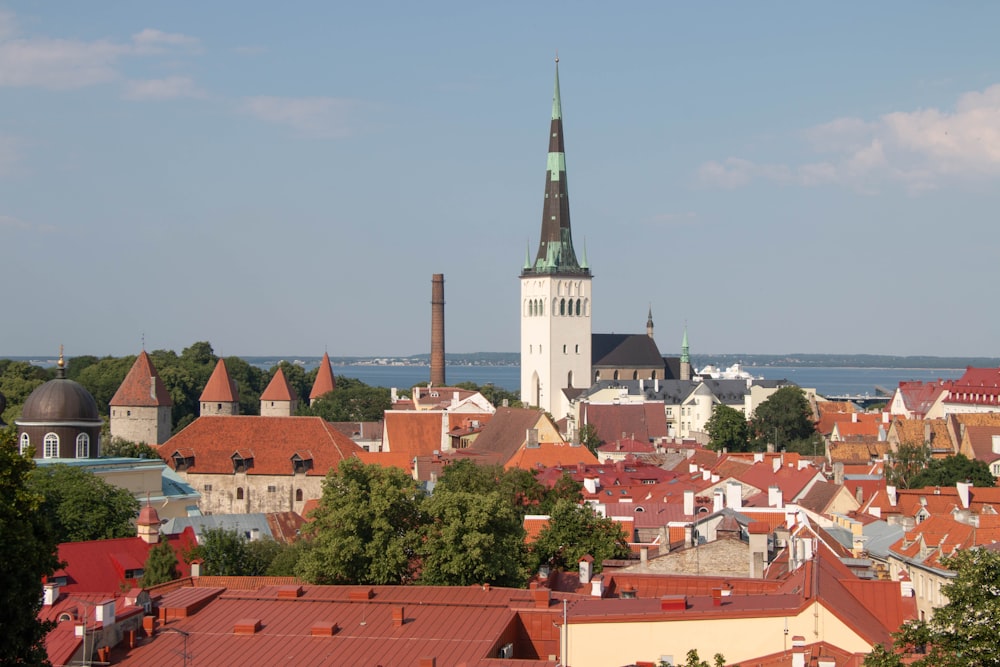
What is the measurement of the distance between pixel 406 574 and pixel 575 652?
412 inches

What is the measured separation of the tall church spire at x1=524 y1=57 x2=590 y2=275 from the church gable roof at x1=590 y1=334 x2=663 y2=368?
6.88m

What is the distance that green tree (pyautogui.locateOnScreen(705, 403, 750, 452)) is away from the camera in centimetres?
8531

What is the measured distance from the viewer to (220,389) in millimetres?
85188

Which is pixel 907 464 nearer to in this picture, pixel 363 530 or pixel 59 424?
pixel 59 424

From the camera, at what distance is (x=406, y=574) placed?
31891mm

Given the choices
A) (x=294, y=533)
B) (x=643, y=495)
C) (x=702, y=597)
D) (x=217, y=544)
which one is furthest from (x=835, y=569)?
(x=294, y=533)

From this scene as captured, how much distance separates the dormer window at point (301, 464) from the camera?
202 ft

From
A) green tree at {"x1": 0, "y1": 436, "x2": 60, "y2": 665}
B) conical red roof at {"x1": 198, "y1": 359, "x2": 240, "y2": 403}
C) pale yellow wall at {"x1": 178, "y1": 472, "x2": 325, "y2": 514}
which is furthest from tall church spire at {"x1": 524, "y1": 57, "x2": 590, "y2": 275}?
green tree at {"x1": 0, "y1": 436, "x2": 60, "y2": 665}

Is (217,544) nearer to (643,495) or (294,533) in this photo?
(294,533)

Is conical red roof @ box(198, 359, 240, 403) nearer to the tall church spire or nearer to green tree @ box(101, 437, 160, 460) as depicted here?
green tree @ box(101, 437, 160, 460)

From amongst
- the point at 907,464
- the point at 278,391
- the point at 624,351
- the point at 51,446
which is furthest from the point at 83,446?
the point at 624,351

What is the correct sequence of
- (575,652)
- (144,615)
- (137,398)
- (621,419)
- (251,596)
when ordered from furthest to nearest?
(621,419) < (137,398) < (251,596) < (144,615) < (575,652)

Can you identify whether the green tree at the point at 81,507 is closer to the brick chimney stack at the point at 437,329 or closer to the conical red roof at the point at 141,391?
the conical red roof at the point at 141,391

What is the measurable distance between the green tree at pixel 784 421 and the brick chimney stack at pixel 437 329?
167 ft
